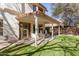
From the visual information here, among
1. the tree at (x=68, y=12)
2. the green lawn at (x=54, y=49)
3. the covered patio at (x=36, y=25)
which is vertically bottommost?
the green lawn at (x=54, y=49)

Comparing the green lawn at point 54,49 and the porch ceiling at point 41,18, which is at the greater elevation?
the porch ceiling at point 41,18

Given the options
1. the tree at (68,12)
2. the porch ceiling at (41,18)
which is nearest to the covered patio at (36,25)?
the porch ceiling at (41,18)

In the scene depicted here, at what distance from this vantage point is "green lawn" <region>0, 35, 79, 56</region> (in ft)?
9.34

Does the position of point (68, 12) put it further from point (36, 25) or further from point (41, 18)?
point (36, 25)

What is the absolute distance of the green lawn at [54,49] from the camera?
285 cm

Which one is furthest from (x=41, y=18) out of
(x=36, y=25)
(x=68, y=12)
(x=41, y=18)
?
(x=68, y=12)

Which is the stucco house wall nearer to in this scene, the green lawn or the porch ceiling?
the porch ceiling

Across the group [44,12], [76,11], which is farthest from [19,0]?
[76,11]

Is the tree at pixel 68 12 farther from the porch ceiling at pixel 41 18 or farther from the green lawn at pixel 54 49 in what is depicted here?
the green lawn at pixel 54 49

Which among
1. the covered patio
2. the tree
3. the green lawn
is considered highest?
the tree

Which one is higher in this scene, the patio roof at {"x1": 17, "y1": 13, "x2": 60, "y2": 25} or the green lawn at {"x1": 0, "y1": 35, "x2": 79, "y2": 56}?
the patio roof at {"x1": 17, "y1": 13, "x2": 60, "y2": 25}

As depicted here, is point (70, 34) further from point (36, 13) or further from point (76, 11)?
point (36, 13)

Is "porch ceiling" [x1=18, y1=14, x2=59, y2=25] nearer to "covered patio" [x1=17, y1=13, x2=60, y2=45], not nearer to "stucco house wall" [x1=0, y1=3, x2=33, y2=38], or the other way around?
"covered patio" [x1=17, y1=13, x2=60, y2=45]

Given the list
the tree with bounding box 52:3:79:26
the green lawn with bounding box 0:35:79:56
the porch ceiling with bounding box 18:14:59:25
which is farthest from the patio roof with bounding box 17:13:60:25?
the green lawn with bounding box 0:35:79:56
